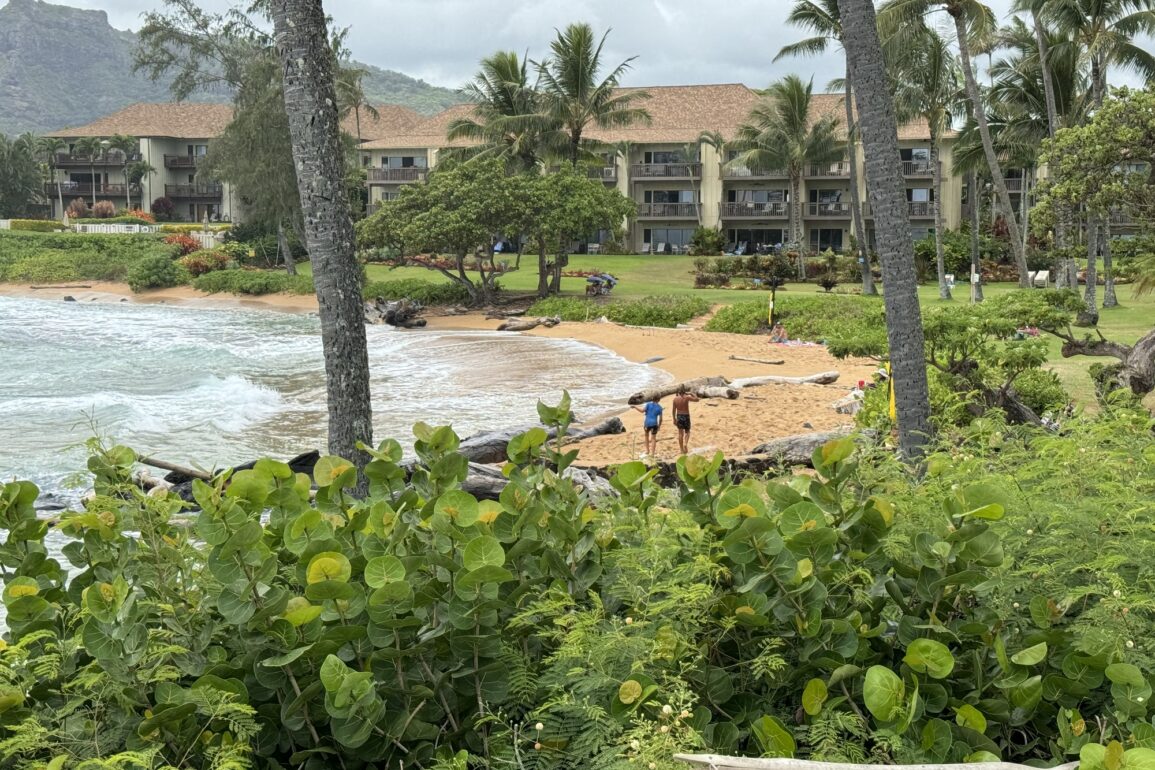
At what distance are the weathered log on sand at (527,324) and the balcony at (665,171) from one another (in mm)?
26234

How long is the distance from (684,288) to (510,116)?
32.7 ft

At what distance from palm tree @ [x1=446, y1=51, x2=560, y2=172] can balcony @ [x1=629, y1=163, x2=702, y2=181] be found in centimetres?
1671

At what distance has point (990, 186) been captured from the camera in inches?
2104

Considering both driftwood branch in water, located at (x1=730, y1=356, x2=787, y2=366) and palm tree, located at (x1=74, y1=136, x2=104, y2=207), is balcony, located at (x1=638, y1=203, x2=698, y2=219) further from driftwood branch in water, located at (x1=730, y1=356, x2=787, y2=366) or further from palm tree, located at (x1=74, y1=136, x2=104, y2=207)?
palm tree, located at (x1=74, y1=136, x2=104, y2=207)

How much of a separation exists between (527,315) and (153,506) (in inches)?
1418

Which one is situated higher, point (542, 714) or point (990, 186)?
point (990, 186)

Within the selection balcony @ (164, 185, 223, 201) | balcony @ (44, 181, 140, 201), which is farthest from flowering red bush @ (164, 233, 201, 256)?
balcony @ (44, 181, 140, 201)

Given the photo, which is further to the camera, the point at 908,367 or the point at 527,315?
the point at 527,315

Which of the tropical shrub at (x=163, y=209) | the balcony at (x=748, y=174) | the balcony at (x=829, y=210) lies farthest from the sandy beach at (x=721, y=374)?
the tropical shrub at (x=163, y=209)

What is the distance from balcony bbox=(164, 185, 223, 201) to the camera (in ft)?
242

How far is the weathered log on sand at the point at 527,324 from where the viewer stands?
3591 centimetres

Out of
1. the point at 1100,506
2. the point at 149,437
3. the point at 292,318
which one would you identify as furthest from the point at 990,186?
the point at 1100,506

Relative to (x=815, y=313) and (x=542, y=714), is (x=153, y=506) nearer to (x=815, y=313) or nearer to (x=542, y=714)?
(x=542, y=714)

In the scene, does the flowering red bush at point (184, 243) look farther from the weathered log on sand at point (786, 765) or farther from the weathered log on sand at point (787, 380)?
the weathered log on sand at point (786, 765)
